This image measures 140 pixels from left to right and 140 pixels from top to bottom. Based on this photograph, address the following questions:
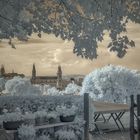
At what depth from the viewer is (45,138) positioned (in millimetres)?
13625

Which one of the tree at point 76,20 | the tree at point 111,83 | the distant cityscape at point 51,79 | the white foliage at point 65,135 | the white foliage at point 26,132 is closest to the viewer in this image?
the tree at point 76,20

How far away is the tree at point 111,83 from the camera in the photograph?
115ft

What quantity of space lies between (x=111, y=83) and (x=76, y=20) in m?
25.0

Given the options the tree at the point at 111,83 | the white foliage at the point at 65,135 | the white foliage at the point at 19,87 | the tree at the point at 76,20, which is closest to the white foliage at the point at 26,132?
the white foliage at the point at 65,135

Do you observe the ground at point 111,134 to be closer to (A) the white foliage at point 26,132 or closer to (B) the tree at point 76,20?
(A) the white foliage at point 26,132

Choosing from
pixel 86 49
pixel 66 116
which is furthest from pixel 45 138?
pixel 86 49

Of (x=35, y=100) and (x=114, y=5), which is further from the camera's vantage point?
(x=35, y=100)

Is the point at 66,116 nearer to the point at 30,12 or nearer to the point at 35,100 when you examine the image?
the point at 35,100

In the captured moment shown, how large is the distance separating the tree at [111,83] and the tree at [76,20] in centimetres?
2449

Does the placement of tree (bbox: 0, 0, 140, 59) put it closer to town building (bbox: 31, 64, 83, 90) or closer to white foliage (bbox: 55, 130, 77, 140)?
white foliage (bbox: 55, 130, 77, 140)

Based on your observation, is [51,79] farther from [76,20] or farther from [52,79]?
[76,20]

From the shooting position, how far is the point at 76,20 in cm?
1030

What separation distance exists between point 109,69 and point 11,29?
26.0 metres

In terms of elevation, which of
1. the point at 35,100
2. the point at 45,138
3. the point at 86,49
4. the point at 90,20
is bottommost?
the point at 45,138
